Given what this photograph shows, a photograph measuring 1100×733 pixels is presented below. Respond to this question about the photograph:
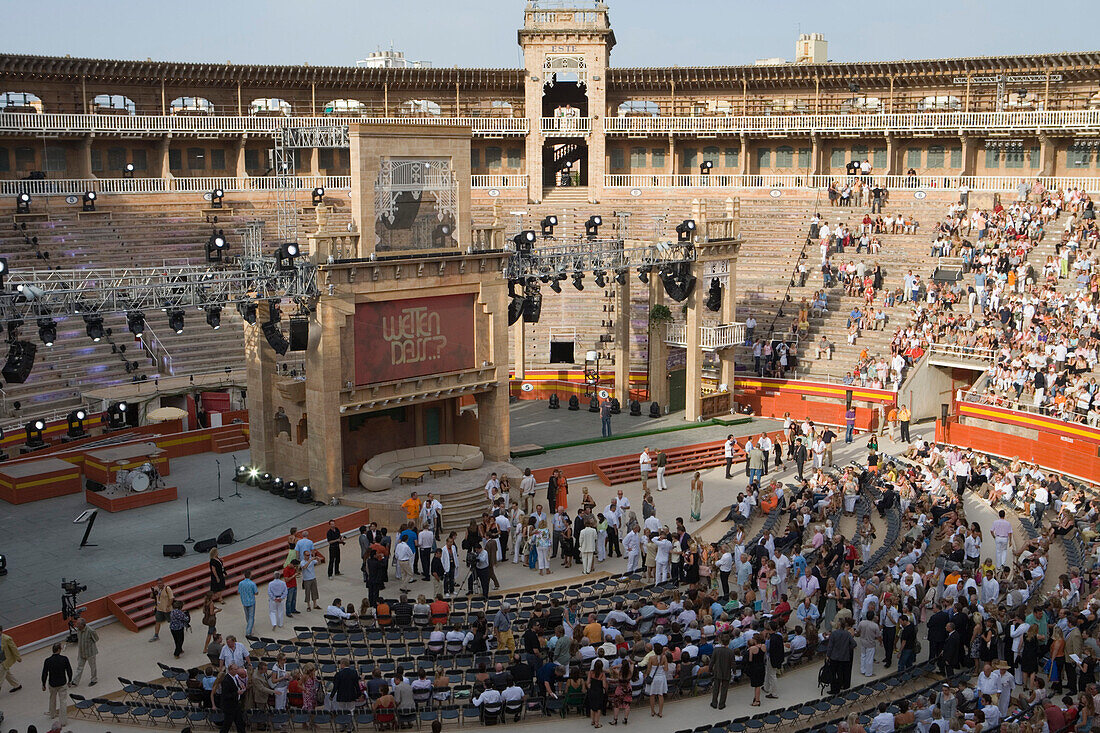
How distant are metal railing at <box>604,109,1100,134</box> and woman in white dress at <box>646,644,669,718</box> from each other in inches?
1719

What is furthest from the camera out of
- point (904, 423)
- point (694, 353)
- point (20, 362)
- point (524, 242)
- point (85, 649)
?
point (694, 353)

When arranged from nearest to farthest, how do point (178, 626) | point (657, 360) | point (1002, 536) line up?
point (178, 626), point (1002, 536), point (657, 360)

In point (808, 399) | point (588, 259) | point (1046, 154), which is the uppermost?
point (1046, 154)

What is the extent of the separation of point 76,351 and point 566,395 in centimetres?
1853

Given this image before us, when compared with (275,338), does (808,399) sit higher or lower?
lower

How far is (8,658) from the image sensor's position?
21.9 m

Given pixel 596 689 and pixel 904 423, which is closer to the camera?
pixel 596 689

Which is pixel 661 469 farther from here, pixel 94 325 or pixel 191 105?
pixel 191 105

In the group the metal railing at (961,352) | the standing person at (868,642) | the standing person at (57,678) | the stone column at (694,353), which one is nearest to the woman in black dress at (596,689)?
the standing person at (868,642)

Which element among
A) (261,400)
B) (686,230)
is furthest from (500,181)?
(261,400)

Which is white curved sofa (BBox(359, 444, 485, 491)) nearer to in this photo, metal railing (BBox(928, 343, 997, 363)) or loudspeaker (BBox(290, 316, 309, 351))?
loudspeaker (BBox(290, 316, 309, 351))

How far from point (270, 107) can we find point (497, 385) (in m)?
33.9

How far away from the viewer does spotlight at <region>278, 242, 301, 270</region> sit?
30.7 meters

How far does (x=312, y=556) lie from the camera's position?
86.9 ft
